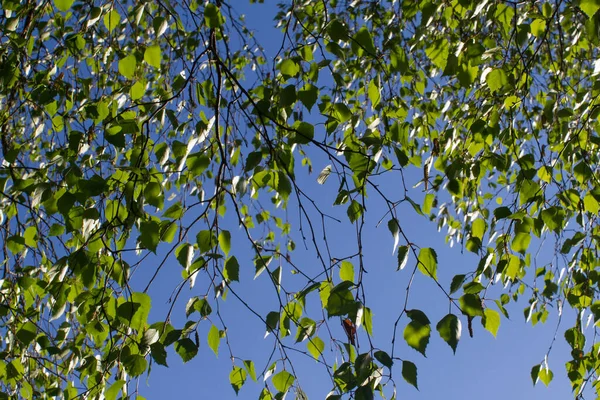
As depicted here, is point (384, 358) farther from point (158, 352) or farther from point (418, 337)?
point (158, 352)

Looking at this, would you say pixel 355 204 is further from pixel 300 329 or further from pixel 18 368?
pixel 18 368

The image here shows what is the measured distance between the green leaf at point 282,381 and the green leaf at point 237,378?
90 millimetres

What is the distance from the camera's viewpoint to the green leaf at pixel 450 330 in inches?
46.3

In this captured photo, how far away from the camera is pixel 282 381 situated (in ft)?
4.86

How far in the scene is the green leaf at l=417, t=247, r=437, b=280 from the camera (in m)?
1.33

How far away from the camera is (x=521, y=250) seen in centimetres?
168

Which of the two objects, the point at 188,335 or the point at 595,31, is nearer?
the point at 188,335

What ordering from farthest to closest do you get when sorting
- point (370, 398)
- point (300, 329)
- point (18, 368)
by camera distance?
point (18, 368), point (300, 329), point (370, 398)

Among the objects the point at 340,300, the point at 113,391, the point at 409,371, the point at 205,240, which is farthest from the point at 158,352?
the point at 409,371

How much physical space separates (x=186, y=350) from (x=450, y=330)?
58cm

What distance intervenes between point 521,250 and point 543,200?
40 cm

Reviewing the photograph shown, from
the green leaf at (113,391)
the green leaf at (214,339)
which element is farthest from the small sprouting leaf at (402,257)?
the green leaf at (113,391)

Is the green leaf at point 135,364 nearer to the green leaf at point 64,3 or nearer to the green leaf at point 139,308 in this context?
Result: the green leaf at point 139,308

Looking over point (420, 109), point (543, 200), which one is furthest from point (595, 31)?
point (420, 109)
